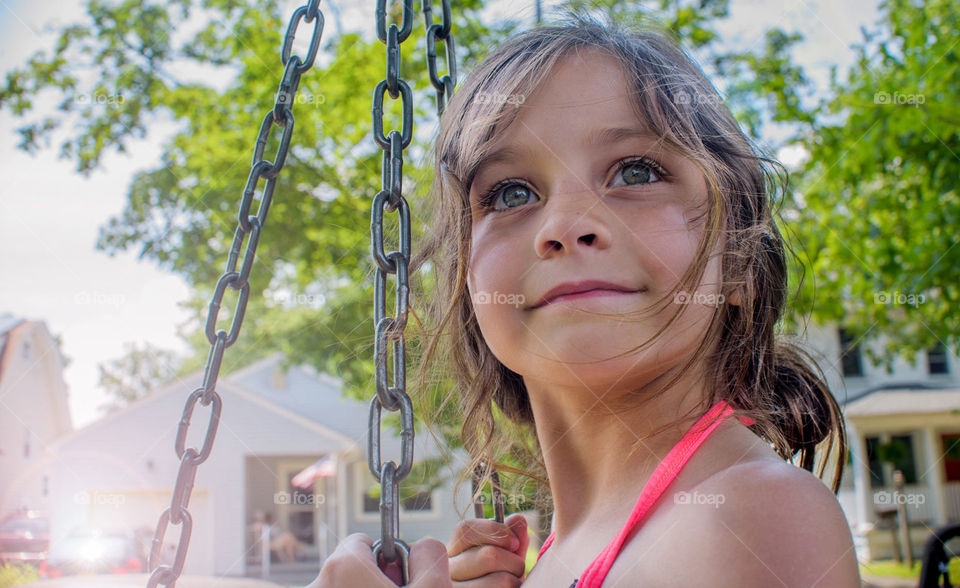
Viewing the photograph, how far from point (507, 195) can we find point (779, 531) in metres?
0.53

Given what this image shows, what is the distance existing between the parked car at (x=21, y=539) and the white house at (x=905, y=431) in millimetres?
10582

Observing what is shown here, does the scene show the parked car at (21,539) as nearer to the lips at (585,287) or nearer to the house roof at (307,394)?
the lips at (585,287)

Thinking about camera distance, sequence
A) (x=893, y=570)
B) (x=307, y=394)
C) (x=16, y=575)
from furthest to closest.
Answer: (x=307, y=394)
(x=893, y=570)
(x=16, y=575)

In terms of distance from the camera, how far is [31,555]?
172 inches

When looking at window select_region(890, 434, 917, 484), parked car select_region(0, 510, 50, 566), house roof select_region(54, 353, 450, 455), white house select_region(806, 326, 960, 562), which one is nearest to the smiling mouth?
parked car select_region(0, 510, 50, 566)

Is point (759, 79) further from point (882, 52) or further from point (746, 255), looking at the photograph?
point (746, 255)

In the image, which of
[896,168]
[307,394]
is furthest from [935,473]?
[896,168]

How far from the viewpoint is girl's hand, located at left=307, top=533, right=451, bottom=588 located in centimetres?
73

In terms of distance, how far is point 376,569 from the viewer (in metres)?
0.73

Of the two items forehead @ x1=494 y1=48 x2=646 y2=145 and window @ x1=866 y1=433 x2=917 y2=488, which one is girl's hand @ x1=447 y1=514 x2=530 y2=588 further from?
window @ x1=866 y1=433 x2=917 y2=488

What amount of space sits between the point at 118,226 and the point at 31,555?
2556 mm

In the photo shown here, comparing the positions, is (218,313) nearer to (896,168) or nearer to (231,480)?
(896,168)

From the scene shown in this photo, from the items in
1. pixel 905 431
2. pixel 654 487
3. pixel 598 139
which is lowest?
pixel 905 431

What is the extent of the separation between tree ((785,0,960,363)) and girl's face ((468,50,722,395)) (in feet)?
8.84
